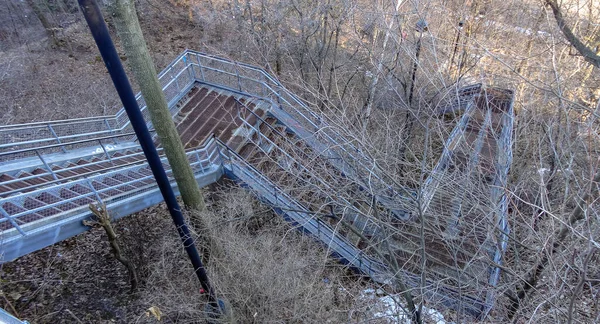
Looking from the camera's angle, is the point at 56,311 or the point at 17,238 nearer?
the point at 17,238

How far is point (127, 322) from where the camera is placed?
6.05 meters

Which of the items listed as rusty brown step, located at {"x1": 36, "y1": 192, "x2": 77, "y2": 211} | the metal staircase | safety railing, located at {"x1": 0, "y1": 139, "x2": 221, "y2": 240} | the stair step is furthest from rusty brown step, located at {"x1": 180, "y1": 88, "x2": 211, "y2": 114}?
rusty brown step, located at {"x1": 36, "y1": 192, "x2": 77, "y2": 211}

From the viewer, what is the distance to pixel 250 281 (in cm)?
599

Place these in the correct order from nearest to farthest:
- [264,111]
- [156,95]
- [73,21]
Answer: [156,95] → [264,111] → [73,21]

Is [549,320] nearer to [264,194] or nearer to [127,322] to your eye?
[264,194]

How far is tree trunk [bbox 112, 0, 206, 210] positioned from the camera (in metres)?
4.04

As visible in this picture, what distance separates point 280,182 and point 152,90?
153 inches

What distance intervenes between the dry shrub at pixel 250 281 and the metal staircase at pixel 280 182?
70cm

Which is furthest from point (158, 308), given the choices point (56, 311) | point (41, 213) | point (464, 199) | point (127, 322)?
point (464, 199)

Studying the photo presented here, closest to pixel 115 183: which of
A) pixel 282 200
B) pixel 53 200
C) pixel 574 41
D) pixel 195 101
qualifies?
pixel 53 200

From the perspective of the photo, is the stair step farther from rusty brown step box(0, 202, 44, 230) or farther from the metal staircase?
rusty brown step box(0, 202, 44, 230)

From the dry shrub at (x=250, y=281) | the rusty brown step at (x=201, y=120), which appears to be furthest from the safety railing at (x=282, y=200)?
the rusty brown step at (x=201, y=120)

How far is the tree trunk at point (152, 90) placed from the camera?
4.04 m

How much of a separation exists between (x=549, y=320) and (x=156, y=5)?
23810 millimetres
